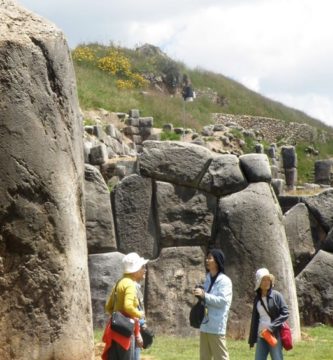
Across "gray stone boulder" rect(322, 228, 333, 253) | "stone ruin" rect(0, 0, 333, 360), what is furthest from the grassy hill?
"gray stone boulder" rect(322, 228, 333, 253)

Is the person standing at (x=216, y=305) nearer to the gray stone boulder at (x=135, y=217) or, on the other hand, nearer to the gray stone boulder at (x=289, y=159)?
the gray stone boulder at (x=135, y=217)

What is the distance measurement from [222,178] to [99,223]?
1876 millimetres

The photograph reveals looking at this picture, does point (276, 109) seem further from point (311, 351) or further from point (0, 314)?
point (0, 314)

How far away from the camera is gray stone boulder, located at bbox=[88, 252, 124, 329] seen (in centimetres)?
1383

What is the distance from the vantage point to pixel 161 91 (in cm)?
5934

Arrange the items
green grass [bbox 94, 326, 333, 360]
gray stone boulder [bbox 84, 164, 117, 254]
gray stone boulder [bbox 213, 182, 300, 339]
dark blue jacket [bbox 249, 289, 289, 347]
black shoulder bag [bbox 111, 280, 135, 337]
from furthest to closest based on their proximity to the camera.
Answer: gray stone boulder [bbox 84, 164, 117, 254] < gray stone boulder [bbox 213, 182, 300, 339] < green grass [bbox 94, 326, 333, 360] < dark blue jacket [bbox 249, 289, 289, 347] < black shoulder bag [bbox 111, 280, 135, 337]

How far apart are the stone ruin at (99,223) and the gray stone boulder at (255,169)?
0.02 m

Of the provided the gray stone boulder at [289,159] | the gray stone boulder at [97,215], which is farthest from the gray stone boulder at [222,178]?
the gray stone boulder at [289,159]

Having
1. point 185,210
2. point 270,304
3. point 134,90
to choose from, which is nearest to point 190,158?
point 185,210

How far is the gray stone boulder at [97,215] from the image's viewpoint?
13992 mm

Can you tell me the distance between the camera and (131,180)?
1430cm

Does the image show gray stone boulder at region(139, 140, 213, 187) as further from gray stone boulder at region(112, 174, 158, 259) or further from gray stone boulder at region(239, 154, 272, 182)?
gray stone boulder at region(239, 154, 272, 182)

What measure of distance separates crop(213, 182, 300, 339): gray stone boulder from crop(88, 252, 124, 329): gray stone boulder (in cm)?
159

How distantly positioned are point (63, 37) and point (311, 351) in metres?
6.29
